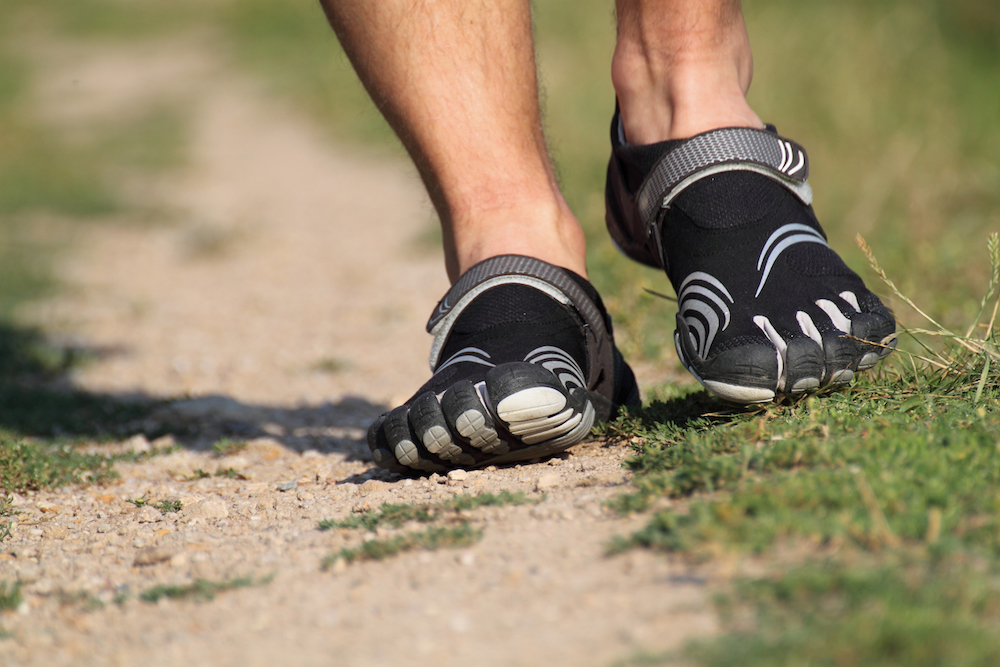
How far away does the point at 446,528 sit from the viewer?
4.42 ft

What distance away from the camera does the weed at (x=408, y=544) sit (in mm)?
1285

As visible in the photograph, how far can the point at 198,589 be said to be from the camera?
1260 millimetres

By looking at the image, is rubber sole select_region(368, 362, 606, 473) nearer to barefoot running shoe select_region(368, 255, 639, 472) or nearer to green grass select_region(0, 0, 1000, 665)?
barefoot running shoe select_region(368, 255, 639, 472)

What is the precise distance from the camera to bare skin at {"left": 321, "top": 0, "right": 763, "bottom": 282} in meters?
1.72

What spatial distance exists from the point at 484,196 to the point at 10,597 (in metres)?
1.11

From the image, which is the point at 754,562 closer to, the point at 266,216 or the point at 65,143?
the point at 266,216

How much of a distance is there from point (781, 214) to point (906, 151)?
157 inches

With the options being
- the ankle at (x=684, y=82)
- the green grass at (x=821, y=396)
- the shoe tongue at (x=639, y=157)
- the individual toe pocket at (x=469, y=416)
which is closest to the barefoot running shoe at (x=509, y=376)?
the individual toe pocket at (x=469, y=416)

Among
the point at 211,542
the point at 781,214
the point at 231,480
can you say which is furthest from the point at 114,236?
the point at 781,214

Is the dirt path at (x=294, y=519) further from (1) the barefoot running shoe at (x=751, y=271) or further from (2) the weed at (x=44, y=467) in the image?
(1) the barefoot running shoe at (x=751, y=271)

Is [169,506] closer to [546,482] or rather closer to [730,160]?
[546,482]

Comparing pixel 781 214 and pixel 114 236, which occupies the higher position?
pixel 781 214

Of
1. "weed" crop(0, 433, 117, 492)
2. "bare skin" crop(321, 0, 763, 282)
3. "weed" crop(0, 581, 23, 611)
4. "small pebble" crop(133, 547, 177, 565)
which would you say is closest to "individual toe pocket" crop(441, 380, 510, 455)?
"bare skin" crop(321, 0, 763, 282)

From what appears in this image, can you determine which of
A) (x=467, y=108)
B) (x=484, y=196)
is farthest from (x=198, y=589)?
(x=467, y=108)
